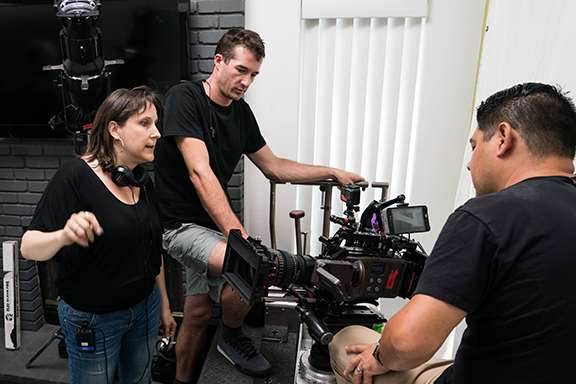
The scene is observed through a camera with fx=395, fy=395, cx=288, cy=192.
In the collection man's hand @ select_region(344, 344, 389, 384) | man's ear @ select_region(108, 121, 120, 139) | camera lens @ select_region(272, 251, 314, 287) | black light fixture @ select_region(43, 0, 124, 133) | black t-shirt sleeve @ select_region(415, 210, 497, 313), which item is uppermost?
black light fixture @ select_region(43, 0, 124, 133)

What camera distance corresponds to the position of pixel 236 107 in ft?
6.49

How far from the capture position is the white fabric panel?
2160 mm

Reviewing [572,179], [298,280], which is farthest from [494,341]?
[298,280]

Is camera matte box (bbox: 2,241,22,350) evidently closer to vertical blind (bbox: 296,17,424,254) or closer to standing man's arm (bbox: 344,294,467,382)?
vertical blind (bbox: 296,17,424,254)

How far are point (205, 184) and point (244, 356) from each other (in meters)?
0.85

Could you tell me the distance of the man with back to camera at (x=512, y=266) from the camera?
0.80 m

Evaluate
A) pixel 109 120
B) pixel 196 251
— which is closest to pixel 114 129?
pixel 109 120

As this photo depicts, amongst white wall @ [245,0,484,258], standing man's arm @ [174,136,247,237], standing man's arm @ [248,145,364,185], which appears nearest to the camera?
standing man's arm @ [174,136,247,237]

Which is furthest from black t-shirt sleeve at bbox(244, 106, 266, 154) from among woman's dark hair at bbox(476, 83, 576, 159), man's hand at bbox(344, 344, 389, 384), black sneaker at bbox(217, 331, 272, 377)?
woman's dark hair at bbox(476, 83, 576, 159)

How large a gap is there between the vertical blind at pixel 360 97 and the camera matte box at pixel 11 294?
182 centimetres

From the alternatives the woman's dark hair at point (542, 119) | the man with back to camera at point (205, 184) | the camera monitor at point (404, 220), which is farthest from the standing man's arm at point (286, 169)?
the woman's dark hair at point (542, 119)

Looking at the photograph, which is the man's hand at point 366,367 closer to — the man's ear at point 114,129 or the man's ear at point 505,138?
the man's ear at point 505,138

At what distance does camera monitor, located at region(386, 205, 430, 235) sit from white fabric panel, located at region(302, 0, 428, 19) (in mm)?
1351

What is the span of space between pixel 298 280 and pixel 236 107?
1.04 metres
